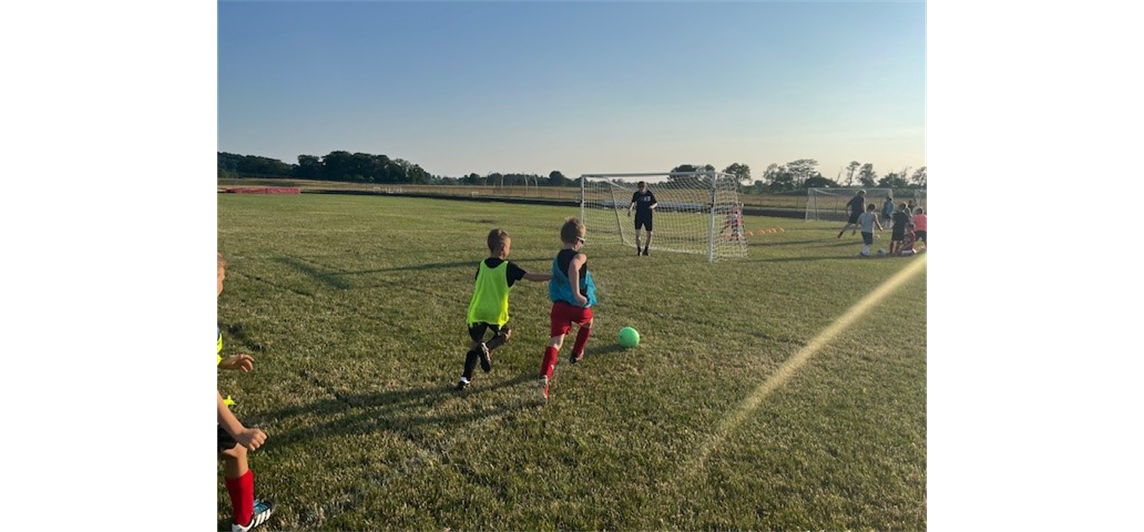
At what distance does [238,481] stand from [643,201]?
12.8m

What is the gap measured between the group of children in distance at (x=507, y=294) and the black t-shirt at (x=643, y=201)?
9.93 meters

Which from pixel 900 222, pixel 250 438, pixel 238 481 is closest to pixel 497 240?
pixel 238 481

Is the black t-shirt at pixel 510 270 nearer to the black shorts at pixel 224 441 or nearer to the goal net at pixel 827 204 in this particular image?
the black shorts at pixel 224 441

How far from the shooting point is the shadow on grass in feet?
13.3

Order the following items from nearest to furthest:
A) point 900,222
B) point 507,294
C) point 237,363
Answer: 1. point 237,363
2. point 507,294
3. point 900,222

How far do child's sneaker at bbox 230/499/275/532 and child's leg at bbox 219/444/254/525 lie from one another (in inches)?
1.1

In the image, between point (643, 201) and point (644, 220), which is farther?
point (644, 220)

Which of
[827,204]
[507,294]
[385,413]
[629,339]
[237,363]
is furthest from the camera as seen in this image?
[827,204]

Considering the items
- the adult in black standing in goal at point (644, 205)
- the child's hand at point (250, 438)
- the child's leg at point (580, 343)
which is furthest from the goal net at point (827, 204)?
the child's hand at point (250, 438)

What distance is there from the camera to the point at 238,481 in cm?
281

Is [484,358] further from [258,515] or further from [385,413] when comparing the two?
[258,515]
